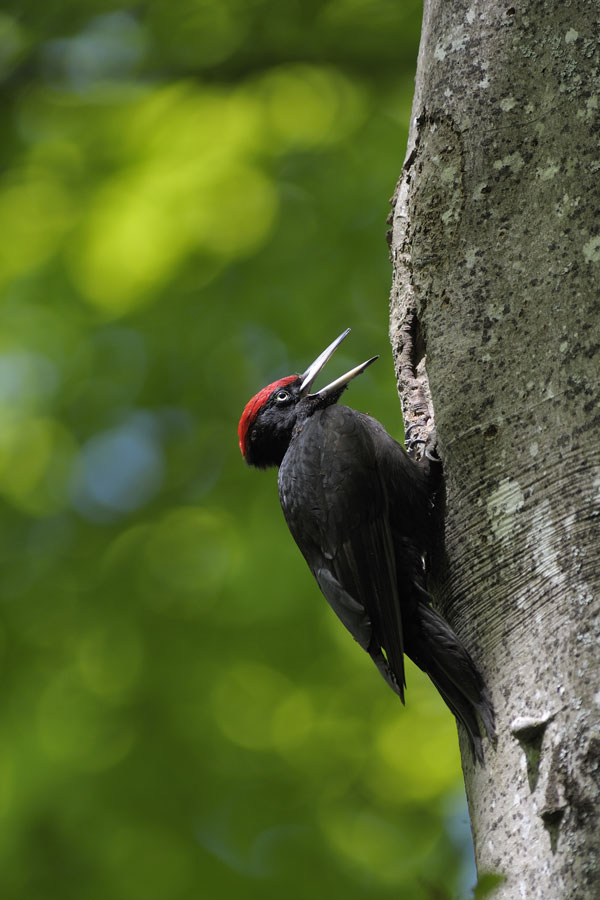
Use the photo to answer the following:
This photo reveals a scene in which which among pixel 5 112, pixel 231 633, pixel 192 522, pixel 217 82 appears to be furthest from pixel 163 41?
pixel 231 633

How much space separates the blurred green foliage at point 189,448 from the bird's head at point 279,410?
22.9 inches

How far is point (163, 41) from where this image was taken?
481cm

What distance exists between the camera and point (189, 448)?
4613mm

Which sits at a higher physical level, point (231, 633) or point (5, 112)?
point (5, 112)

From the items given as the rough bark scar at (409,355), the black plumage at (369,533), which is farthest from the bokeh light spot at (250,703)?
the rough bark scar at (409,355)

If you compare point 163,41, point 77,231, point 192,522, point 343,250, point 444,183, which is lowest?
point 444,183

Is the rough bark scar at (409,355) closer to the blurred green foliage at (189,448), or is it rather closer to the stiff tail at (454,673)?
the stiff tail at (454,673)

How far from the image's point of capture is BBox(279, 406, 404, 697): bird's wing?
8.86 ft

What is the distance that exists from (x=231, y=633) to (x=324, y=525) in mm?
1534

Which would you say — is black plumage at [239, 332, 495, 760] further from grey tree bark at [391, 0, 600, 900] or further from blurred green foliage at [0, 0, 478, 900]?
blurred green foliage at [0, 0, 478, 900]

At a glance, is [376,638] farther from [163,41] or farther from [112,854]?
[163,41]

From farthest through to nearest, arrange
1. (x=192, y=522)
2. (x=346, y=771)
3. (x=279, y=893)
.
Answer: (x=192, y=522)
(x=346, y=771)
(x=279, y=893)

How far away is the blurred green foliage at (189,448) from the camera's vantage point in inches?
156

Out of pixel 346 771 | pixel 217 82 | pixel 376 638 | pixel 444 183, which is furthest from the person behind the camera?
pixel 217 82
